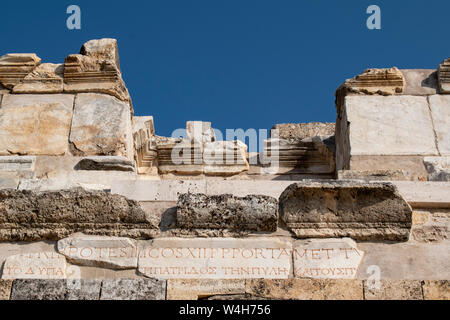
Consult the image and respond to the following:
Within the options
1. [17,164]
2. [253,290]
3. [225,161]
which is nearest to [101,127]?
[17,164]

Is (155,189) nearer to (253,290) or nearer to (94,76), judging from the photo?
(253,290)

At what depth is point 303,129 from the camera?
9.95 metres

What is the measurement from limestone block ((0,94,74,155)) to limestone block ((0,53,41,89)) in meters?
0.22

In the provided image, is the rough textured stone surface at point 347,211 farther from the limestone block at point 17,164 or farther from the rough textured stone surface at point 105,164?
the limestone block at point 17,164

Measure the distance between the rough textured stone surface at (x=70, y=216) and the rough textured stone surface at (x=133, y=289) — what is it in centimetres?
51

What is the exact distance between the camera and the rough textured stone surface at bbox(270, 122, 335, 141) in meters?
9.88

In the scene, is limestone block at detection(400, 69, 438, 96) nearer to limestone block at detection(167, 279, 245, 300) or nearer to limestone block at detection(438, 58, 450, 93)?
limestone block at detection(438, 58, 450, 93)

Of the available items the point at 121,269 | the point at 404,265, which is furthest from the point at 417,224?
the point at 121,269

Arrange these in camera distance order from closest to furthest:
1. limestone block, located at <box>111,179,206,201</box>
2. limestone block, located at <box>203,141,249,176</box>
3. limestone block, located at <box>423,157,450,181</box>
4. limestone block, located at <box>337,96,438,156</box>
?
limestone block, located at <box>111,179,206,201</box>
limestone block, located at <box>423,157,450,181</box>
limestone block, located at <box>337,96,438,156</box>
limestone block, located at <box>203,141,249,176</box>

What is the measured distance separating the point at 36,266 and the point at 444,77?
187 inches

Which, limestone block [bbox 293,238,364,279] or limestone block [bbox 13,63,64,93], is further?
limestone block [bbox 13,63,64,93]

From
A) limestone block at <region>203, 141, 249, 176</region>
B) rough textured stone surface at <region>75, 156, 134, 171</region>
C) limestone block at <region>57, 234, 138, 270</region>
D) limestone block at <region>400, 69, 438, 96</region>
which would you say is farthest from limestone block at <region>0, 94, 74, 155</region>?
limestone block at <region>400, 69, 438, 96</region>

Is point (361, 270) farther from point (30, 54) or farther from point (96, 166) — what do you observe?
point (30, 54)

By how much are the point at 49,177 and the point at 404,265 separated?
11.1ft
